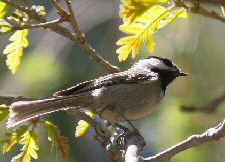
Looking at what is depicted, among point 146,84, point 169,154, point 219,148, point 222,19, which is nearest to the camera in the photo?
point 222,19

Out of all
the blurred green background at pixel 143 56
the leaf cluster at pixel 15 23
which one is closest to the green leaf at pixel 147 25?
the leaf cluster at pixel 15 23

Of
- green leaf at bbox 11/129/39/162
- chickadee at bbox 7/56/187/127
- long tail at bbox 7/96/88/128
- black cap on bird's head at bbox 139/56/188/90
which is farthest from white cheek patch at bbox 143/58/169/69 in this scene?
green leaf at bbox 11/129/39/162

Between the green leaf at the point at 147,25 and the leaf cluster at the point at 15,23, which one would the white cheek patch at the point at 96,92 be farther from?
the green leaf at the point at 147,25

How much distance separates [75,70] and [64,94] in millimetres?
3951

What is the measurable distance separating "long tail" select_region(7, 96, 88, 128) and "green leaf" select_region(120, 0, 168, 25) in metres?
1.02

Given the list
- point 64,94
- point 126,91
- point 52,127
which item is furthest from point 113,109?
point 52,127

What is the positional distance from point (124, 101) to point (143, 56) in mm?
2414

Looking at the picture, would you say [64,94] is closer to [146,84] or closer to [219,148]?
[146,84]

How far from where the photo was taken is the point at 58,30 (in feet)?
13.1

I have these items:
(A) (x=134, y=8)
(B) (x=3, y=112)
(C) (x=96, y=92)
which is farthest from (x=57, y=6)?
(C) (x=96, y=92)

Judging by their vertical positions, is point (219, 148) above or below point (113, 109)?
below

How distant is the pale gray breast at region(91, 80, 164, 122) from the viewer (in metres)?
4.75

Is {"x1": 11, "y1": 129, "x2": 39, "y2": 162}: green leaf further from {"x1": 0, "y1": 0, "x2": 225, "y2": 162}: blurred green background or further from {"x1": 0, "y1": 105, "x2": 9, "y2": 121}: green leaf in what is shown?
{"x1": 0, "y1": 0, "x2": 225, "y2": 162}: blurred green background

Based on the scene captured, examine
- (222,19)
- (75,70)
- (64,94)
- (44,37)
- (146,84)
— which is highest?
(222,19)
